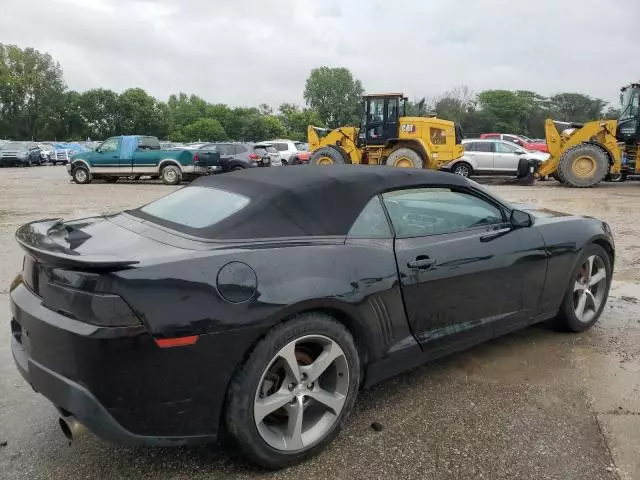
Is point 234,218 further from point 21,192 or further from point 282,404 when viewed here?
point 21,192

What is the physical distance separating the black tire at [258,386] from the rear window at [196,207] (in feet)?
2.26

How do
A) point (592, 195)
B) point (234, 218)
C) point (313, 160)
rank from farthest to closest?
1. point (313, 160)
2. point (592, 195)
3. point (234, 218)

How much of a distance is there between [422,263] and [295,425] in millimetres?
1118

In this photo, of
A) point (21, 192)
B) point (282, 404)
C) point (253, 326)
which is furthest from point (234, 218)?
point (21, 192)

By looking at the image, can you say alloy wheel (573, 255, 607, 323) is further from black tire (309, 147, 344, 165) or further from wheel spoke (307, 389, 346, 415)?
black tire (309, 147, 344, 165)

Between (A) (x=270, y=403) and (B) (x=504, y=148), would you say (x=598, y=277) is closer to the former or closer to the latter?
(A) (x=270, y=403)

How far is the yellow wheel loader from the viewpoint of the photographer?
54.8ft

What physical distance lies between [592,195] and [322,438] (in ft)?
47.9

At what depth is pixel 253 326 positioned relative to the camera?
2.31m

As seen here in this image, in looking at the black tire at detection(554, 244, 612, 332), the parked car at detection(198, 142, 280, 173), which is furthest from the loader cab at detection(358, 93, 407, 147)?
the black tire at detection(554, 244, 612, 332)

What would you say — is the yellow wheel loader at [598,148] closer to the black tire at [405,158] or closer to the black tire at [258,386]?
the black tire at [405,158]

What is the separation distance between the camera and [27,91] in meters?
74.9

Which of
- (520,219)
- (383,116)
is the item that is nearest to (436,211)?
(520,219)

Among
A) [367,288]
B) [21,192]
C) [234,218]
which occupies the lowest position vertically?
[21,192]
